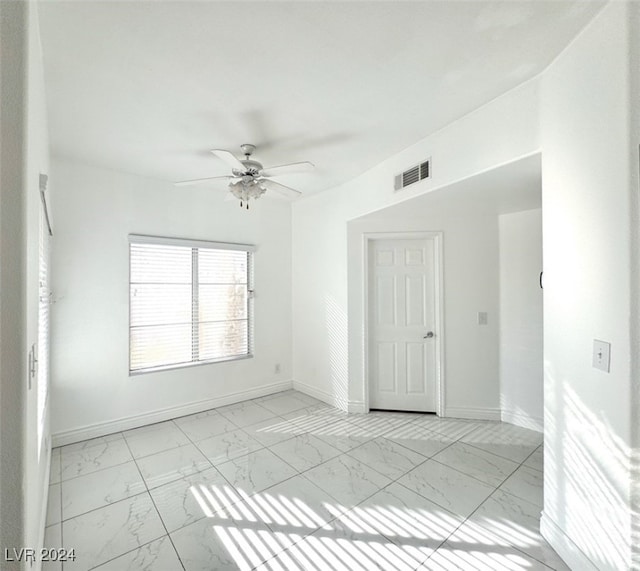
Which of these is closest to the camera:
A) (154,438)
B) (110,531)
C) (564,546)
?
(564,546)

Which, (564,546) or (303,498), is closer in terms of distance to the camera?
(564,546)

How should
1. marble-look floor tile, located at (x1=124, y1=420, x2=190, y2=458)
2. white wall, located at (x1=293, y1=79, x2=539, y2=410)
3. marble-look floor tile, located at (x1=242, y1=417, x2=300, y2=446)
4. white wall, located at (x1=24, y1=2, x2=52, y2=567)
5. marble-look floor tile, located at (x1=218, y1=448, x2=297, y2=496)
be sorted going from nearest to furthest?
white wall, located at (x1=24, y1=2, x2=52, y2=567) → white wall, located at (x1=293, y1=79, x2=539, y2=410) → marble-look floor tile, located at (x1=218, y1=448, x2=297, y2=496) → marble-look floor tile, located at (x1=124, y1=420, x2=190, y2=458) → marble-look floor tile, located at (x1=242, y1=417, x2=300, y2=446)

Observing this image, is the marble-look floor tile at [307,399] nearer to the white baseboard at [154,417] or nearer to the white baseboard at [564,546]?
the white baseboard at [154,417]

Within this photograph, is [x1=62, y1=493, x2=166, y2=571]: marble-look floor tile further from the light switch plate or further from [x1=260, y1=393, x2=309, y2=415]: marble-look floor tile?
the light switch plate

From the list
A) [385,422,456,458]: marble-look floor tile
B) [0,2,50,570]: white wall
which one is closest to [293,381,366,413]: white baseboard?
[385,422,456,458]: marble-look floor tile

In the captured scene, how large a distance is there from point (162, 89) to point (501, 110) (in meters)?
2.21

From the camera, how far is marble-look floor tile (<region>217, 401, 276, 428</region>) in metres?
3.45

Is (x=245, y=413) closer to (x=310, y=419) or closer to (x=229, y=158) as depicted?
(x=310, y=419)

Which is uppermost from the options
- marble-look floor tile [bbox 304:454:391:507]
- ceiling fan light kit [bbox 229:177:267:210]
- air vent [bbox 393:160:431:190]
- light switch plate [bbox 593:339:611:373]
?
air vent [bbox 393:160:431:190]

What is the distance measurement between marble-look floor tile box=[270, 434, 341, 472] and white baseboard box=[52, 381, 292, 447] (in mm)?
1265

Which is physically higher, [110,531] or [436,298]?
[436,298]

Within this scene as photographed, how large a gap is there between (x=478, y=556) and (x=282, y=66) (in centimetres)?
292

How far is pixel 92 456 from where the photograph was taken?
2.71 meters

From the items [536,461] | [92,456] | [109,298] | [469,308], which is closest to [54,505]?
[92,456]
